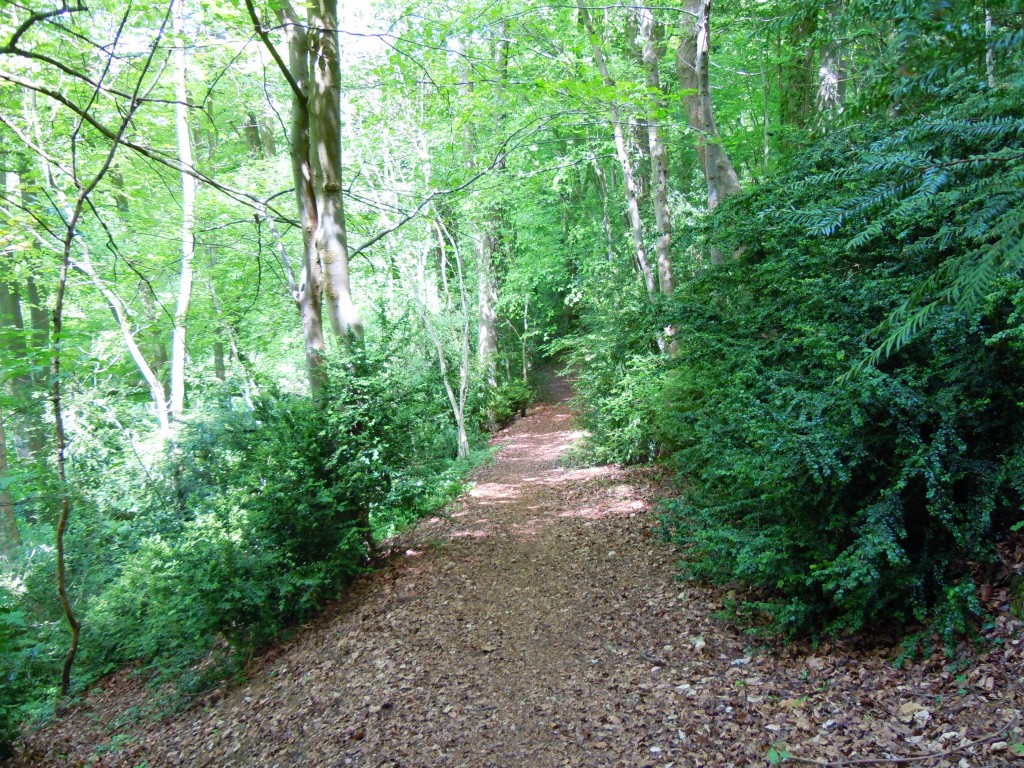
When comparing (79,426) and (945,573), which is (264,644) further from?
(79,426)

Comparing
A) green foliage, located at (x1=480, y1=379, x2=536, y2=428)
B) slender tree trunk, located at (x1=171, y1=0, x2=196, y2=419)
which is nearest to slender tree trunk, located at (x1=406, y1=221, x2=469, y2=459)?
green foliage, located at (x1=480, y1=379, x2=536, y2=428)

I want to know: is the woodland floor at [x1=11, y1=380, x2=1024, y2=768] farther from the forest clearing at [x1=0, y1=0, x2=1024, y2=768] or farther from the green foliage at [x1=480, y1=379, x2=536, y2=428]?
the green foliage at [x1=480, y1=379, x2=536, y2=428]

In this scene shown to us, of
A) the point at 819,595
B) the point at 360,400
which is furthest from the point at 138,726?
the point at 819,595

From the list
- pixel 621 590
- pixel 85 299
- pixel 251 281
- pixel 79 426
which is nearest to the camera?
pixel 621 590

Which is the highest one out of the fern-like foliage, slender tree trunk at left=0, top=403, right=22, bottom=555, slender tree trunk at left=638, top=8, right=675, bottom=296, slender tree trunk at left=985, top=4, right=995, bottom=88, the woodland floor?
slender tree trunk at left=638, top=8, right=675, bottom=296

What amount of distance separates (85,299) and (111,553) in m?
9.26

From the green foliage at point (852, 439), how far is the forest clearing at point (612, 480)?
1.1 inches

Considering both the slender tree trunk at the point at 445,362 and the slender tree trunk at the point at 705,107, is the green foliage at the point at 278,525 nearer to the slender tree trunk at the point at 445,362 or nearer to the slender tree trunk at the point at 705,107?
the slender tree trunk at the point at 705,107

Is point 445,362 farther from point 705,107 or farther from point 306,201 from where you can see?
point 705,107

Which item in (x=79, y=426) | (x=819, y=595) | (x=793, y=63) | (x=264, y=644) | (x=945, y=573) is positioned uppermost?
(x=793, y=63)

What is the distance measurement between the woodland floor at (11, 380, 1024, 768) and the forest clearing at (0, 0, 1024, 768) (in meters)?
0.03

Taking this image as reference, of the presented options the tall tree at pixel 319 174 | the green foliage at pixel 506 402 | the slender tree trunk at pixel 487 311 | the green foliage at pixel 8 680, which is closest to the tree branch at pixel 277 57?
the tall tree at pixel 319 174

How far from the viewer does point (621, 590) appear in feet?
17.8

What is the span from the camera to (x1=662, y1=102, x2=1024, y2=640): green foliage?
3242mm
